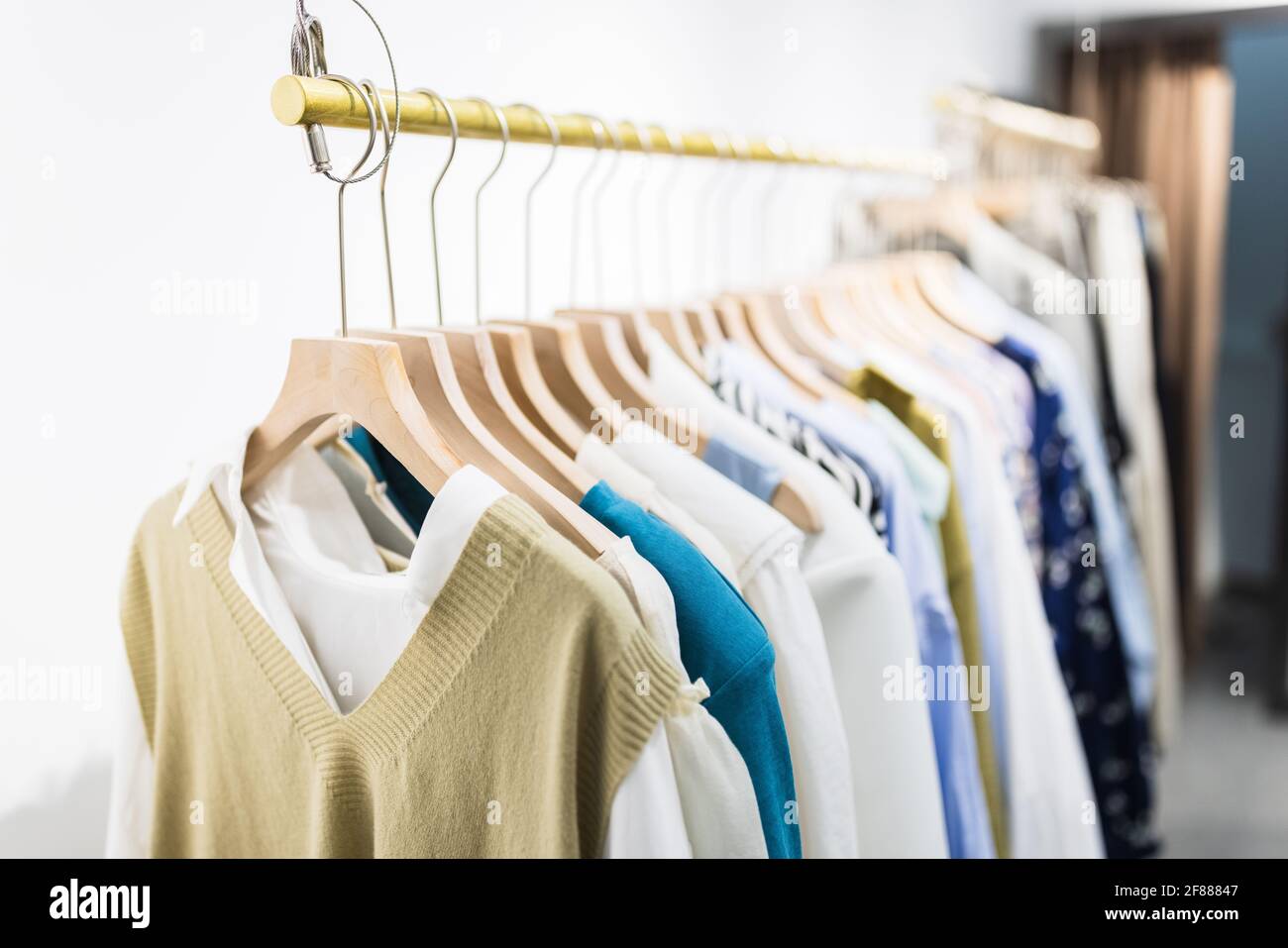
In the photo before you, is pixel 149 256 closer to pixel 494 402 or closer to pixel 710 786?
pixel 494 402

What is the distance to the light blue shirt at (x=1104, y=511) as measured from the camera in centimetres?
142

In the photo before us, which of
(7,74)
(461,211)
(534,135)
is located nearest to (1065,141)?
(461,211)

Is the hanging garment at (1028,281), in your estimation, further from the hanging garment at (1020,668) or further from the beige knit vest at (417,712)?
the beige knit vest at (417,712)

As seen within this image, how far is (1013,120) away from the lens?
2.00 m

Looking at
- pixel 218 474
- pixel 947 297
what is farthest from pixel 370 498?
pixel 947 297

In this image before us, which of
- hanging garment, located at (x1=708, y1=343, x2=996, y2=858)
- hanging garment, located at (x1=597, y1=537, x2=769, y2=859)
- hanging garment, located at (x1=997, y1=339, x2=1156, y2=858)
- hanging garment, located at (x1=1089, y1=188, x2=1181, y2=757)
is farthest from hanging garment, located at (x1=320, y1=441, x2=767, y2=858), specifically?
hanging garment, located at (x1=1089, y1=188, x2=1181, y2=757)

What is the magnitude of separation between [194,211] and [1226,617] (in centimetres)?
362

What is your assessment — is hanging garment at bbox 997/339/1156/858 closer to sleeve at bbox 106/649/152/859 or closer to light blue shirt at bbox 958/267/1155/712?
light blue shirt at bbox 958/267/1155/712

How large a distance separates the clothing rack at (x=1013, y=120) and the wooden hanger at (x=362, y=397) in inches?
57.0

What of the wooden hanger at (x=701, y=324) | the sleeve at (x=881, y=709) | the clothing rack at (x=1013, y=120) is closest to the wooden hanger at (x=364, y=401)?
the sleeve at (x=881, y=709)

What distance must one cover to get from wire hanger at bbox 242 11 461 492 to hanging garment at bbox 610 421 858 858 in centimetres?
21

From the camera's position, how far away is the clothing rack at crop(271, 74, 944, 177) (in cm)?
67

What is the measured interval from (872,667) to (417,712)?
371mm

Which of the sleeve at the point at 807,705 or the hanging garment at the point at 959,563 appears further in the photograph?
the hanging garment at the point at 959,563
